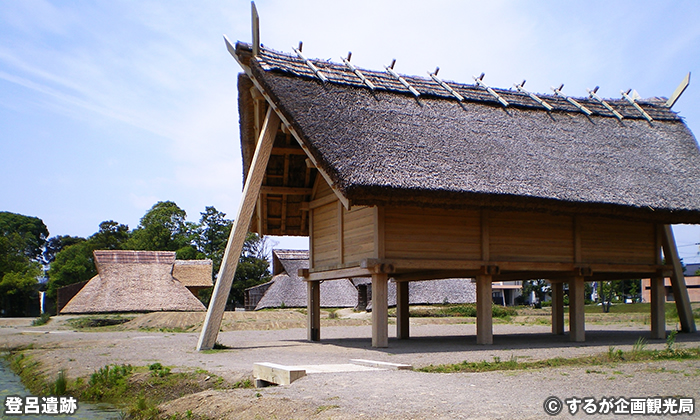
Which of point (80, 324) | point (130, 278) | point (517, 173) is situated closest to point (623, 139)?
point (517, 173)

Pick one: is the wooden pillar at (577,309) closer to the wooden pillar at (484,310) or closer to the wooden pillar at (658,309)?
the wooden pillar at (658,309)

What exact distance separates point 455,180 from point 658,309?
8.30 m

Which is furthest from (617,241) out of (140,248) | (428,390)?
(140,248)

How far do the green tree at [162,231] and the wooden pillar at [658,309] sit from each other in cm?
5539

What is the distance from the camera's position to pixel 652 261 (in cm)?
1744

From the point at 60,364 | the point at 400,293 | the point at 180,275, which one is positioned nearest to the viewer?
the point at 60,364

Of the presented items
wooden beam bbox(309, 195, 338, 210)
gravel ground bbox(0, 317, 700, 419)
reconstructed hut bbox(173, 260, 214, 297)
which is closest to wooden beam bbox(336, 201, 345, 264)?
wooden beam bbox(309, 195, 338, 210)

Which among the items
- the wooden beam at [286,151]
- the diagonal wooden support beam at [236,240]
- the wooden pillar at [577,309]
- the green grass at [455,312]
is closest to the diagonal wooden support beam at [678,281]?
the wooden pillar at [577,309]

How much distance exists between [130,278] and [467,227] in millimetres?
29652

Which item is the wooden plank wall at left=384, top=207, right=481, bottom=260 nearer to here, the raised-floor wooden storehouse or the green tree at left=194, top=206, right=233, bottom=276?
the raised-floor wooden storehouse

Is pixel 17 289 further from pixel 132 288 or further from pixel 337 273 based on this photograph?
pixel 337 273

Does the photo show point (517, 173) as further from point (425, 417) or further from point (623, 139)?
point (425, 417)

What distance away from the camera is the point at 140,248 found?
6612cm

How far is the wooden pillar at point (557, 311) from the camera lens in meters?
20.9
